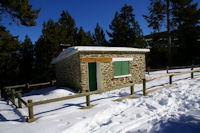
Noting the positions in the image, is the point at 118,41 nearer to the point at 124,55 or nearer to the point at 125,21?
the point at 125,21

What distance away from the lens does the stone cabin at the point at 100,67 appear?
295 inches

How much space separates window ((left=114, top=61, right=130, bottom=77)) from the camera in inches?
343

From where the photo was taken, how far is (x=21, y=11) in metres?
10.2

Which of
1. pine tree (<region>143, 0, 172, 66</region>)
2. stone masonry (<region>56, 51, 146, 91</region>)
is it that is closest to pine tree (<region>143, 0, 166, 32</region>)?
pine tree (<region>143, 0, 172, 66</region>)

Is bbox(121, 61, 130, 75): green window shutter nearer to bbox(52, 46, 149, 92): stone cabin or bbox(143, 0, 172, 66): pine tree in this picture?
bbox(52, 46, 149, 92): stone cabin

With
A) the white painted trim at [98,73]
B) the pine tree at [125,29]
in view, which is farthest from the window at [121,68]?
the pine tree at [125,29]

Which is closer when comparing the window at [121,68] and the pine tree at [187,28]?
the window at [121,68]

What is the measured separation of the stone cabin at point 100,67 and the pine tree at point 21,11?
18.7 feet

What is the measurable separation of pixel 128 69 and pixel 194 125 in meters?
6.34

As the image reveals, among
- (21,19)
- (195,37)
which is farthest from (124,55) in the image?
(195,37)

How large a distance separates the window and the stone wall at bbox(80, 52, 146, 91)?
1.01ft

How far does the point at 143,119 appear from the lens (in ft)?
11.8

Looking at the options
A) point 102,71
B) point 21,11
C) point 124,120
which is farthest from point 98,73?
point 21,11

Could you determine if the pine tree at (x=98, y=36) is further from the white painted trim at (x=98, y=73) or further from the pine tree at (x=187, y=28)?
the white painted trim at (x=98, y=73)
